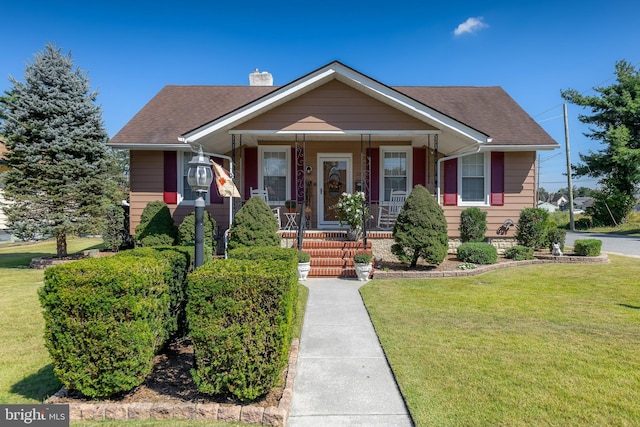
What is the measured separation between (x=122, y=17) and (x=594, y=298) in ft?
52.7

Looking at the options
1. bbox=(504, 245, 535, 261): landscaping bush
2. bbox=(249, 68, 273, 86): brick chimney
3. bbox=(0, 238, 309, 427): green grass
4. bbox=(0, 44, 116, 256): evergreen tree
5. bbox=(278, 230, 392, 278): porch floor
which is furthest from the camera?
bbox=(249, 68, 273, 86): brick chimney

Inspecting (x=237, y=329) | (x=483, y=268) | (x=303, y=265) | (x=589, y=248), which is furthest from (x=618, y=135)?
(x=237, y=329)

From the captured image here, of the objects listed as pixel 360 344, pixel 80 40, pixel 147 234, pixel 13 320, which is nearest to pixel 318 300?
pixel 360 344

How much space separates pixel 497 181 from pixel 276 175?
681 centimetres

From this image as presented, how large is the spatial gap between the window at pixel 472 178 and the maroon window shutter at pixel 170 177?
28.7ft

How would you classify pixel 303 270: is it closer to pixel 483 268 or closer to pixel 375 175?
pixel 483 268

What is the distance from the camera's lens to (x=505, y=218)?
10.4 metres

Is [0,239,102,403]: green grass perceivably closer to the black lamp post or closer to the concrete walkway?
the black lamp post

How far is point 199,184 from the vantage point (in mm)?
3898

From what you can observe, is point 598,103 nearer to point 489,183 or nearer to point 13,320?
point 489,183

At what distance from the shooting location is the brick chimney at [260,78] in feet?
47.0

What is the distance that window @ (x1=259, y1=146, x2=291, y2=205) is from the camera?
1109 centimetres

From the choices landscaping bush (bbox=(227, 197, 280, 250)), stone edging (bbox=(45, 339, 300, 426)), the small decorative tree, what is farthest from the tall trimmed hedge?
the small decorative tree

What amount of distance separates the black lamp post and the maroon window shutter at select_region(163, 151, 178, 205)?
7.14 meters
